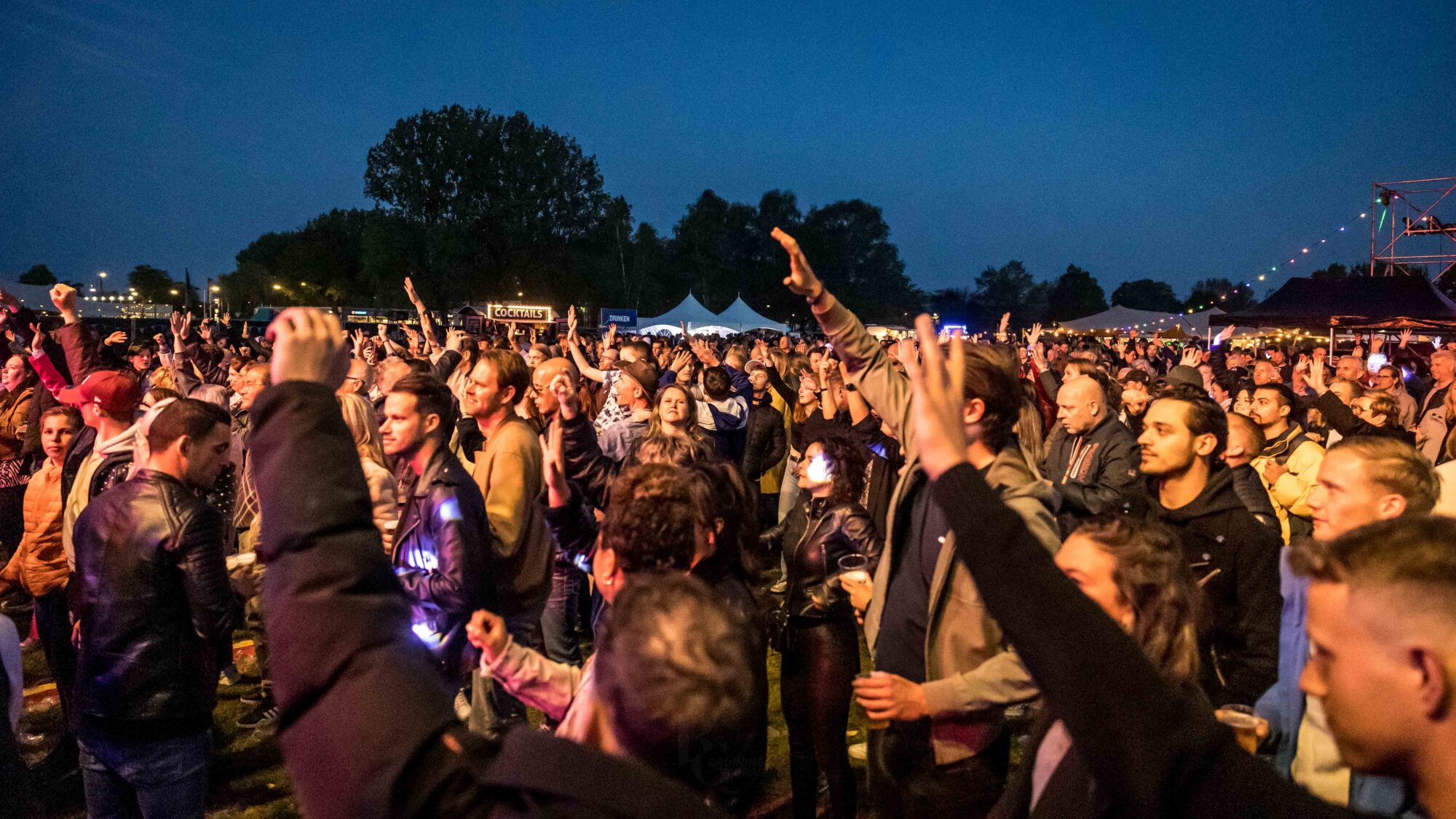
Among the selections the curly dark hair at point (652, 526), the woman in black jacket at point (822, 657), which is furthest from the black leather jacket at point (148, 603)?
the woman in black jacket at point (822, 657)

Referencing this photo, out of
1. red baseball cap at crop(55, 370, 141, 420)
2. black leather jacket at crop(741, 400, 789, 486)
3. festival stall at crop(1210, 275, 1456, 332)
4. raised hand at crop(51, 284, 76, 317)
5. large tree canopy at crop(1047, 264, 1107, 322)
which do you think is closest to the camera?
red baseball cap at crop(55, 370, 141, 420)

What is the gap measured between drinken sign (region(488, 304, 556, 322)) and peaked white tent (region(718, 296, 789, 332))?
21.3 meters

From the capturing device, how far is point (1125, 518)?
2209 millimetres

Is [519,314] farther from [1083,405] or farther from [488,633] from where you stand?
[488,633]

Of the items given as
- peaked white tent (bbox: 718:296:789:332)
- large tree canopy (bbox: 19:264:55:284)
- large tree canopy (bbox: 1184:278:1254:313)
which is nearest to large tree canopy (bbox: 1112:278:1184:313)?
large tree canopy (bbox: 1184:278:1254:313)

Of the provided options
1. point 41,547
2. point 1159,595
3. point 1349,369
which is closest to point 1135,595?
point 1159,595

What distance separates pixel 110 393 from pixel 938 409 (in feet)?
15.0

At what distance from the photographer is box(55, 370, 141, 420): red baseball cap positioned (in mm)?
4387

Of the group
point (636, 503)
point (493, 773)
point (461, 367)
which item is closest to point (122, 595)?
point (636, 503)

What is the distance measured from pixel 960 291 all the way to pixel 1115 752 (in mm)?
113221

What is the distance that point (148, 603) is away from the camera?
2926mm

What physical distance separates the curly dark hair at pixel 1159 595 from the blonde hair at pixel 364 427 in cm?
339

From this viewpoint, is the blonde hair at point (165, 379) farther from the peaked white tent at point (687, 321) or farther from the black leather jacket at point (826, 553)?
the peaked white tent at point (687, 321)

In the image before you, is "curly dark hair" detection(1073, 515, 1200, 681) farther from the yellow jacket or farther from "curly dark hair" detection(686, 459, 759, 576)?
the yellow jacket
